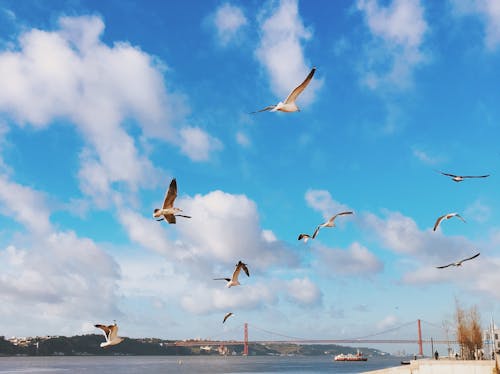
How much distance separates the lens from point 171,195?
18141 millimetres

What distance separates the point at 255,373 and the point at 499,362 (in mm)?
83598

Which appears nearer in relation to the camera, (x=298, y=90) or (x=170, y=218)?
(x=298, y=90)

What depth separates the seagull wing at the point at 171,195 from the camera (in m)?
17.9

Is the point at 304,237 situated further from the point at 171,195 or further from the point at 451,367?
the point at 451,367

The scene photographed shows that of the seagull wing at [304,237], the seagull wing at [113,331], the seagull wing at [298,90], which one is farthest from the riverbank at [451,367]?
the seagull wing at [298,90]

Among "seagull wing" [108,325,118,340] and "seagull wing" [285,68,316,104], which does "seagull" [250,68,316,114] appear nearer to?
"seagull wing" [285,68,316,104]

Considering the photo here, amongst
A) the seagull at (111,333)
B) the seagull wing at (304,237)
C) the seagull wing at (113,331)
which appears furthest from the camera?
the seagull wing at (304,237)

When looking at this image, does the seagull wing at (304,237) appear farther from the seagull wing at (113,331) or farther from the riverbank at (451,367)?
the riverbank at (451,367)

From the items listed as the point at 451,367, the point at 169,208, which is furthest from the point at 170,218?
the point at 451,367

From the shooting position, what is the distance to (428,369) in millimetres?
40594

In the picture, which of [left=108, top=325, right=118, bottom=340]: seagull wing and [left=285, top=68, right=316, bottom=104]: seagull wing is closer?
[left=285, top=68, right=316, bottom=104]: seagull wing

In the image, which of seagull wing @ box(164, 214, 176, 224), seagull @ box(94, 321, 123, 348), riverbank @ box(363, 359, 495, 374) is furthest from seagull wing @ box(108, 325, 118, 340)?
riverbank @ box(363, 359, 495, 374)

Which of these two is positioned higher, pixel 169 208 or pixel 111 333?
pixel 169 208

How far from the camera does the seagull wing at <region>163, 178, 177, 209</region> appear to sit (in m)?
17.9
